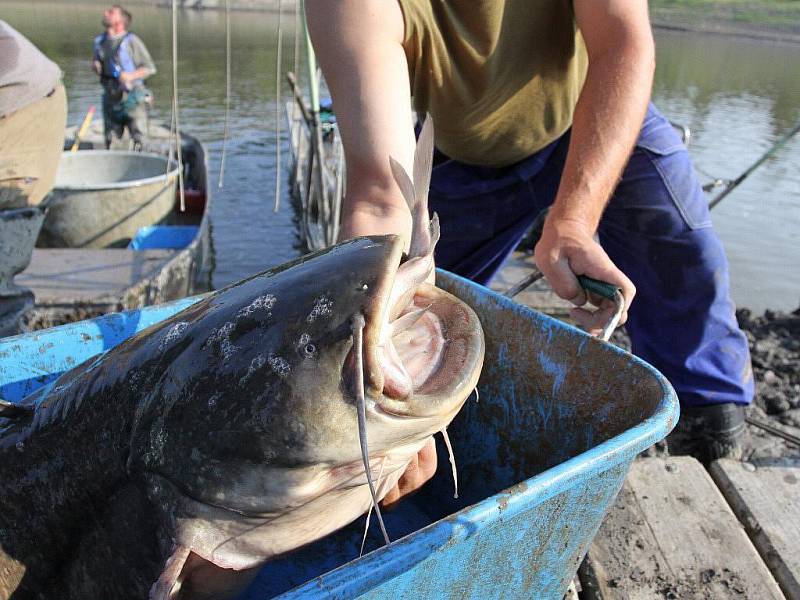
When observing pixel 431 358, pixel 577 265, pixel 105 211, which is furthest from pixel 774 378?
pixel 105 211

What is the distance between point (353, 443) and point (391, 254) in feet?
1.09

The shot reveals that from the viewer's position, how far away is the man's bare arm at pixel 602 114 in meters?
1.89

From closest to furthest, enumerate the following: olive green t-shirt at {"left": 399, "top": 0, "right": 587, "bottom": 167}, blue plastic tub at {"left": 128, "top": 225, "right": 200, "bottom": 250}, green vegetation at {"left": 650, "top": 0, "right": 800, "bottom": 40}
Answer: olive green t-shirt at {"left": 399, "top": 0, "right": 587, "bottom": 167} < blue plastic tub at {"left": 128, "top": 225, "right": 200, "bottom": 250} < green vegetation at {"left": 650, "top": 0, "right": 800, "bottom": 40}

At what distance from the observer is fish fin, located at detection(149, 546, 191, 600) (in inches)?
44.9

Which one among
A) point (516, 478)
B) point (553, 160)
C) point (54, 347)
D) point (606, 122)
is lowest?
point (516, 478)

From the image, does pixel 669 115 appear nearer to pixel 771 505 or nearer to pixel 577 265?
pixel 771 505

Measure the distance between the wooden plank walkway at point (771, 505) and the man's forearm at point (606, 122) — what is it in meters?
1.07

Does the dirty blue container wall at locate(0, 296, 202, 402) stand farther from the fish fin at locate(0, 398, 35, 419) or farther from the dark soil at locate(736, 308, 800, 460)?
the dark soil at locate(736, 308, 800, 460)

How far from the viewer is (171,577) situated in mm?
1157

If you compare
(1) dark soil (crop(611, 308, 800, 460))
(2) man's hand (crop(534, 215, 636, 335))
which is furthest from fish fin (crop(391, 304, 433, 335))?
(1) dark soil (crop(611, 308, 800, 460))

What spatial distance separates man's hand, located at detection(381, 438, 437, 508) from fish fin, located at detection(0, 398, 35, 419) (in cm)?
86

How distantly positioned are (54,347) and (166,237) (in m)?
4.78

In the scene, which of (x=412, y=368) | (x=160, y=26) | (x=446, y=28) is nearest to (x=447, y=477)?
(x=412, y=368)

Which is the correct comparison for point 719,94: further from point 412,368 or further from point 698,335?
point 412,368
